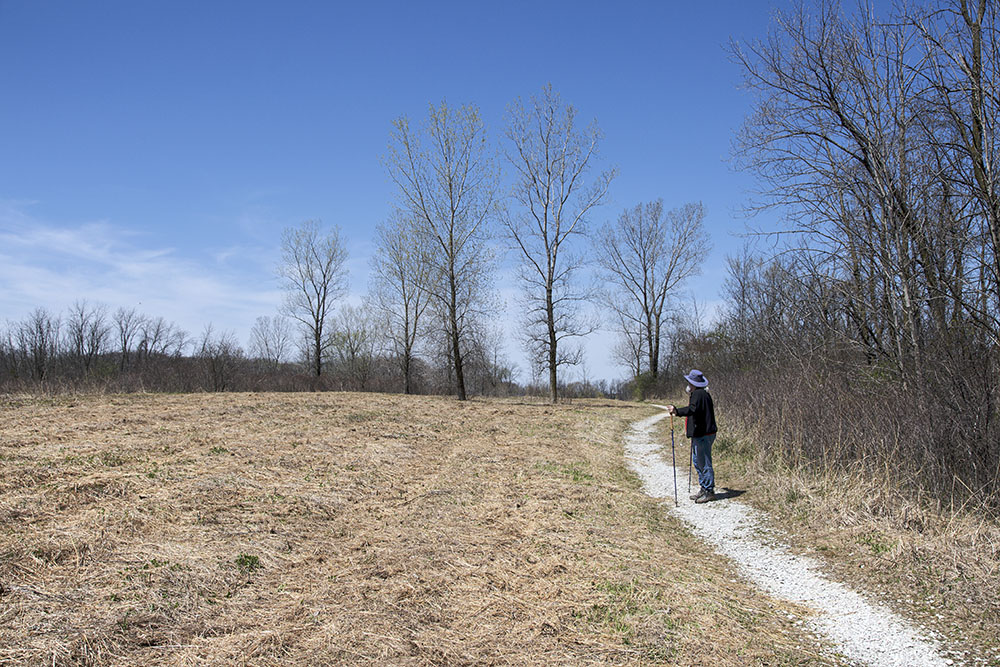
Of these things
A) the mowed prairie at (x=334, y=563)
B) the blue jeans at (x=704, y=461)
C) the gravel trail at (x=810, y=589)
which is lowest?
the gravel trail at (x=810, y=589)

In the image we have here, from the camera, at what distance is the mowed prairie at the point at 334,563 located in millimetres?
4172

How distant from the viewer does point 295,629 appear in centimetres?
439

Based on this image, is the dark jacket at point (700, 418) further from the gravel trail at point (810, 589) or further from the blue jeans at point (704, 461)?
the gravel trail at point (810, 589)

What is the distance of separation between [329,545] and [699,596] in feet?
12.6

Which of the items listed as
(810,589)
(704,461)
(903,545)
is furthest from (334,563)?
(704,461)

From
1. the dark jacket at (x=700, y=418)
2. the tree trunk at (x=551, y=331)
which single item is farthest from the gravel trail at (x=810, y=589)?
the tree trunk at (x=551, y=331)

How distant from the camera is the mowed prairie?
4172 millimetres

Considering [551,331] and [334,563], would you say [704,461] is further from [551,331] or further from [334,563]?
[551,331]

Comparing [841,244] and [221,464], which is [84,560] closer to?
[221,464]

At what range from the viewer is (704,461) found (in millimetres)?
9023

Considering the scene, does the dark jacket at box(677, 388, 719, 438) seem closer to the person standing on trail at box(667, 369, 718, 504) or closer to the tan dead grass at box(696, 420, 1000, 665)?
the person standing on trail at box(667, 369, 718, 504)

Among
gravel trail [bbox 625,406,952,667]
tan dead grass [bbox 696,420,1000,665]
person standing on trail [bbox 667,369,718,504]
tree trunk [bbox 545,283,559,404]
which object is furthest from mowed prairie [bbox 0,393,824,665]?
tree trunk [bbox 545,283,559,404]

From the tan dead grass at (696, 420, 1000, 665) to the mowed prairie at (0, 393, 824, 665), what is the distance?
1.08m

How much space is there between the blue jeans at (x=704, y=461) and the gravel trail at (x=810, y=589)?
1.04 feet
